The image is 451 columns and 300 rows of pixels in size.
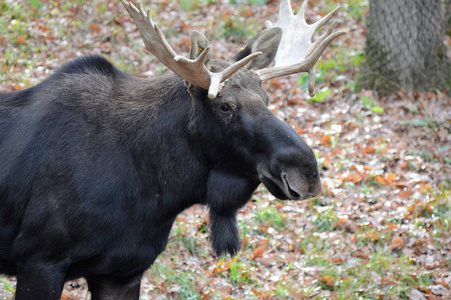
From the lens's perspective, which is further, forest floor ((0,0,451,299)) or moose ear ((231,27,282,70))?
forest floor ((0,0,451,299))

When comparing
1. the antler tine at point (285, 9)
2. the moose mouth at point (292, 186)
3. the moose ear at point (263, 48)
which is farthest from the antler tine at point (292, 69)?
the moose mouth at point (292, 186)

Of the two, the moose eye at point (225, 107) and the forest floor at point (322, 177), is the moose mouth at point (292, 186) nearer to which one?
the moose eye at point (225, 107)

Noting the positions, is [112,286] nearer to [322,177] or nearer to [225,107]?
[225,107]

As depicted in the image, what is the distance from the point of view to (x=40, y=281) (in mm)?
4410

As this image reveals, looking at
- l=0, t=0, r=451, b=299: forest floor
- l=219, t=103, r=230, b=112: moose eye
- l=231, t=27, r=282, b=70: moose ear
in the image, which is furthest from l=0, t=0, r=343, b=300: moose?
l=0, t=0, r=451, b=299: forest floor

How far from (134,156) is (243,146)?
31.2 inches

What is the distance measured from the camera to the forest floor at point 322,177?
6.12 metres

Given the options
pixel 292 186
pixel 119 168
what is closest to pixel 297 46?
pixel 292 186

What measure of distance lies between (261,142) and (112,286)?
5.32 feet

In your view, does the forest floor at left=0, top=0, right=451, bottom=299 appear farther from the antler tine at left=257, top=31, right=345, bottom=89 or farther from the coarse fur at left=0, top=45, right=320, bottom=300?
the antler tine at left=257, top=31, right=345, bottom=89

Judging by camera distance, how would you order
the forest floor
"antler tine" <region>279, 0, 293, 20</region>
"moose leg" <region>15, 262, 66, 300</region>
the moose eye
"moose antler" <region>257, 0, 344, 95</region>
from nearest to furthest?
"moose leg" <region>15, 262, 66, 300</region>
the moose eye
"moose antler" <region>257, 0, 344, 95</region>
"antler tine" <region>279, 0, 293, 20</region>
the forest floor

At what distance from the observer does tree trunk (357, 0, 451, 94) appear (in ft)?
30.4

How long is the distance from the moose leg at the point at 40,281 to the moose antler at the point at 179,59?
5.04 feet

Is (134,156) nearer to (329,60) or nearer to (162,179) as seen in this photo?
(162,179)
